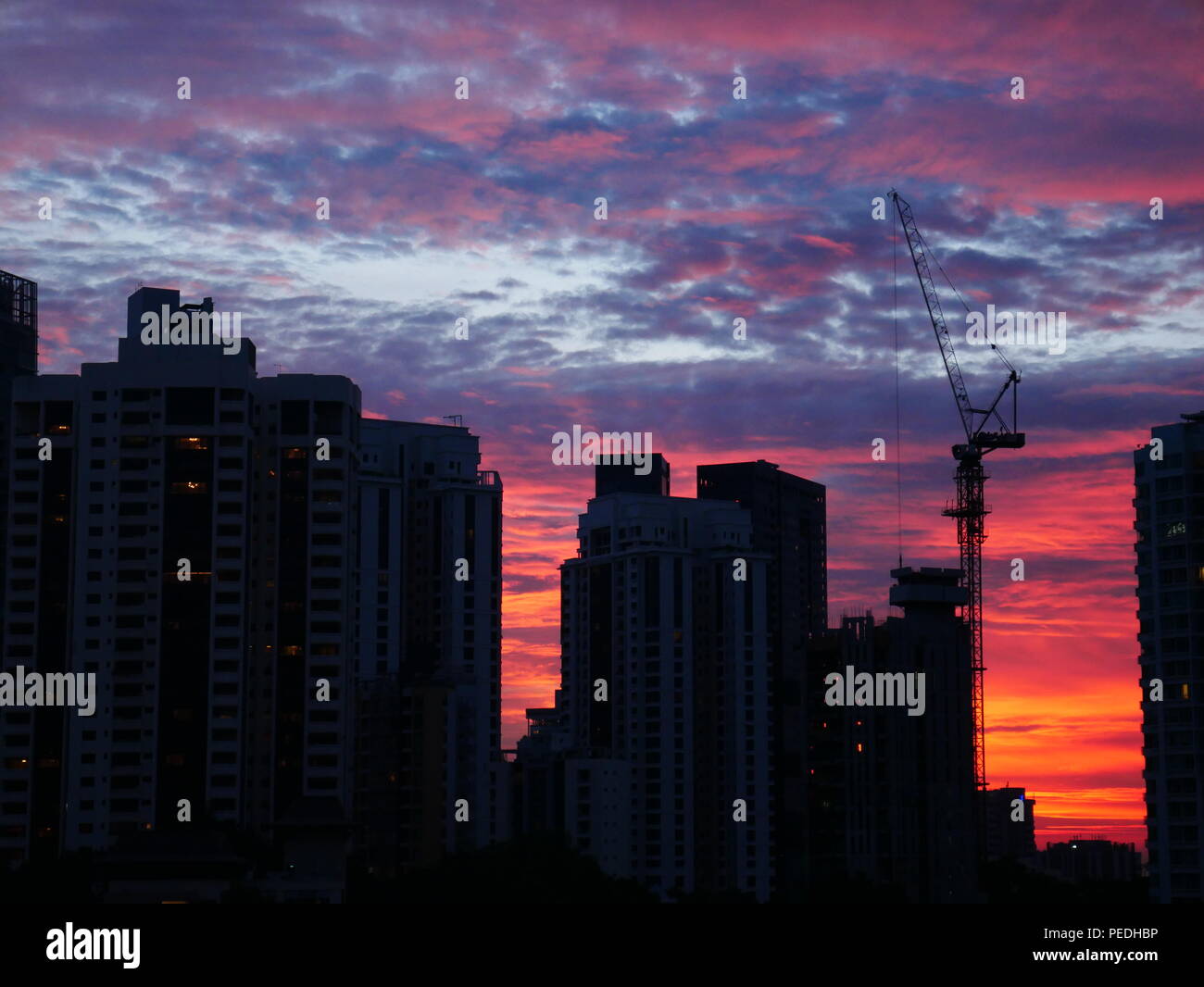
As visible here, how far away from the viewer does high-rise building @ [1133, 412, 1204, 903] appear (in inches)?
6255

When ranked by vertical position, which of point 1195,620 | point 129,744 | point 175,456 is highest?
point 175,456

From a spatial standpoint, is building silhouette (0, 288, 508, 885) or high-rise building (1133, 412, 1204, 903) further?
building silhouette (0, 288, 508, 885)

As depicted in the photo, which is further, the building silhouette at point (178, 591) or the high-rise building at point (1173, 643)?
the building silhouette at point (178, 591)

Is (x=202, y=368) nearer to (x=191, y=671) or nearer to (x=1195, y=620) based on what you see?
(x=191, y=671)

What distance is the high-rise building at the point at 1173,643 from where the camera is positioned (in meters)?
159

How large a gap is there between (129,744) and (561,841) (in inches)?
1661

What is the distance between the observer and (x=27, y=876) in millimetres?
143500

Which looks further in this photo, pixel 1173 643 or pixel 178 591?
pixel 178 591

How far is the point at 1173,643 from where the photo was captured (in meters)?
165

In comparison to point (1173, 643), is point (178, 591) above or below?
above
